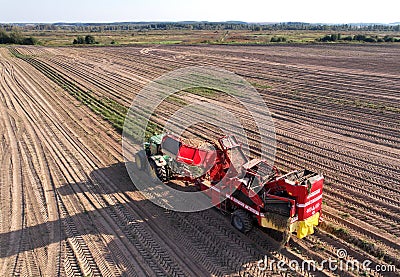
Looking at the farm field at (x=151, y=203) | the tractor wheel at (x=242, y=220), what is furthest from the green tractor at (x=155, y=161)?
the tractor wheel at (x=242, y=220)

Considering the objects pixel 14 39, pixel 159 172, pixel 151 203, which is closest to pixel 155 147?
pixel 159 172

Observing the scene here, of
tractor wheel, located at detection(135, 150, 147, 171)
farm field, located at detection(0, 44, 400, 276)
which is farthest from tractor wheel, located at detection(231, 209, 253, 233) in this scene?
tractor wheel, located at detection(135, 150, 147, 171)

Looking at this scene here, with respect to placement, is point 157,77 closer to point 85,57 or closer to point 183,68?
point 183,68

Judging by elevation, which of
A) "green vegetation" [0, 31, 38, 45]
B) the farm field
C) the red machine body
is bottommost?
the farm field


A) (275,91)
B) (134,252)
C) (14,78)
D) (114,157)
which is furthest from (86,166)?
(14,78)

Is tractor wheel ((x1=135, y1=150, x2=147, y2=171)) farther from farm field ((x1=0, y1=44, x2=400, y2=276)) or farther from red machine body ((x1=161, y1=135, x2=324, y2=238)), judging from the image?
red machine body ((x1=161, y1=135, x2=324, y2=238))

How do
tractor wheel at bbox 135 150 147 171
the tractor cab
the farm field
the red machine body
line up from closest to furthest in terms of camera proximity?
the red machine body, the farm field, the tractor cab, tractor wheel at bbox 135 150 147 171
